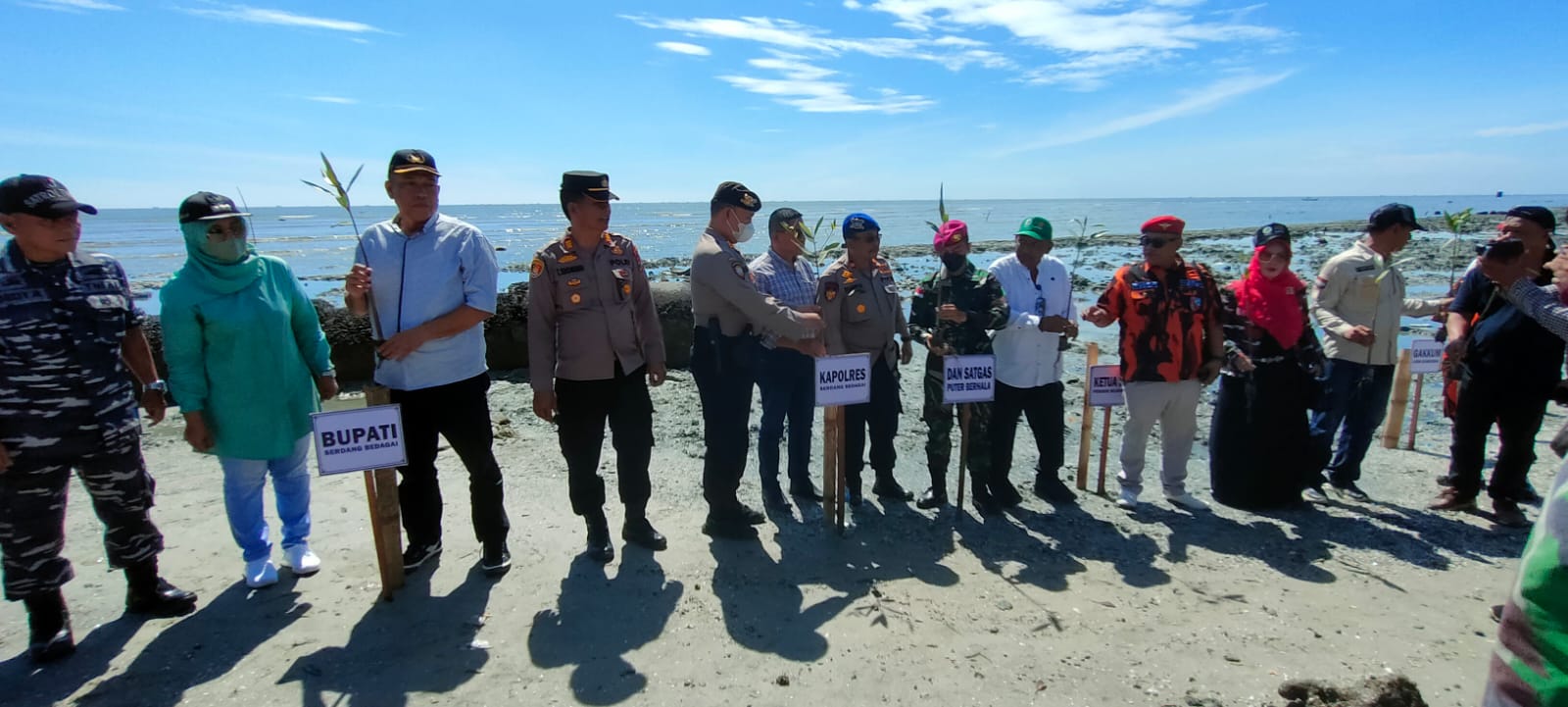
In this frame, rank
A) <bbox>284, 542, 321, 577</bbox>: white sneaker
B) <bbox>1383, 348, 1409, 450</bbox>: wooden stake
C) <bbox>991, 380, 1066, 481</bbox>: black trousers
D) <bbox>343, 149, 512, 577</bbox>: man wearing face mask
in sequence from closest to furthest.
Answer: <bbox>343, 149, 512, 577</bbox>: man wearing face mask → <bbox>284, 542, 321, 577</bbox>: white sneaker → <bbox>991, 380, 1066, 481</bbox>: black trousers → <bbox>1383, 348, 1409, 450</bbox>: wooden stake

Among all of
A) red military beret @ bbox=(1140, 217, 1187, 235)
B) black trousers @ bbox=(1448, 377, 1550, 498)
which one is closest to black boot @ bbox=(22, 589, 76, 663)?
red military beret @ bbox=(1140, 217, 1187, 235)

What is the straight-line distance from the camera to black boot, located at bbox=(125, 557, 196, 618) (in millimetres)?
3385

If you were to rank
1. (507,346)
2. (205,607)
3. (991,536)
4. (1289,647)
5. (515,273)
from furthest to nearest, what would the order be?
(515,273), (507,346), (991,536), (205,607), (1289,647)

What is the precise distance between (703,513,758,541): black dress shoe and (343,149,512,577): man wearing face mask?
1205 mm

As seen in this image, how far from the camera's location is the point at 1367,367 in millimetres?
5043

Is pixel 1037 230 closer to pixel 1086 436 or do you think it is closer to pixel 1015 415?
pixel 1015 415

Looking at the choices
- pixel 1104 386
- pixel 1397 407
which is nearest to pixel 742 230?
pixel 1104 386

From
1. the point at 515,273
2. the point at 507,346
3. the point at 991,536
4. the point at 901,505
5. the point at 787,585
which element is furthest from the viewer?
the point at 515,273

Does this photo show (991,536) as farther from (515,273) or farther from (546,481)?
(515,273)

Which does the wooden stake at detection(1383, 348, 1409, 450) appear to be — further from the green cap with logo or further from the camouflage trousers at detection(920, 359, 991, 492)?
the camouflage trousers at detection(920, 359, 991, 492)

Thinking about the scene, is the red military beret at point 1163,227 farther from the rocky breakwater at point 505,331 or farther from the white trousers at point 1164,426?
the rocky breakwater at point 505,331

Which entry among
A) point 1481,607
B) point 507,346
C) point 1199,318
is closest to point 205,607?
point 507,346

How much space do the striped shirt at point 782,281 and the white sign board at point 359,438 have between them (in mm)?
1903

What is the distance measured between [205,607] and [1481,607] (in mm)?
Result: 5992
